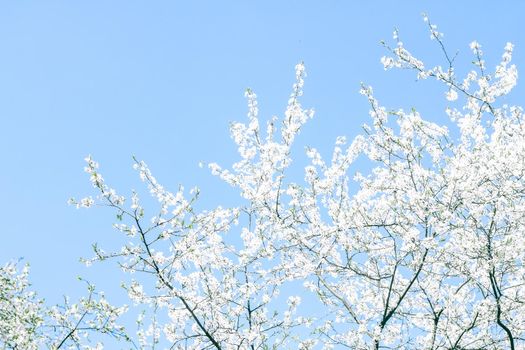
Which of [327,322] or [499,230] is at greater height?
[499,230]

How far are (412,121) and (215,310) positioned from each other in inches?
144

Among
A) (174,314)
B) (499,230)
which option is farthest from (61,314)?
(499,230)

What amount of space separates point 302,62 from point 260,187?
1.77 meters

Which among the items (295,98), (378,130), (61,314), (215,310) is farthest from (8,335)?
(378,130)

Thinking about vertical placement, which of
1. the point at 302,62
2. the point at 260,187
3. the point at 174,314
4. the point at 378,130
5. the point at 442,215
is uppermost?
the point at 302,62

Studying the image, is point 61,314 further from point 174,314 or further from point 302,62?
point 302,62

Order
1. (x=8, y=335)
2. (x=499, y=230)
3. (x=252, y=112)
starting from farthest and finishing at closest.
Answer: (x=8, y=335) → (x=252, y=112) → (x=499, y=230)

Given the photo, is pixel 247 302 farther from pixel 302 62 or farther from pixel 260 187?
pixel 302 62

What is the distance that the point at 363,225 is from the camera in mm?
7215

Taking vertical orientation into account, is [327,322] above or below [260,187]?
below

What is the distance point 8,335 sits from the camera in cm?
916

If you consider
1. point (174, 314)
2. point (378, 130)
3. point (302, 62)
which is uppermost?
point (302, 62)

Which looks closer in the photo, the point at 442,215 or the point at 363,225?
the point at 442,215

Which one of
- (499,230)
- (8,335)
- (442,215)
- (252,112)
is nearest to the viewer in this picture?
(442,215)
